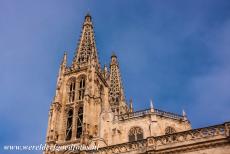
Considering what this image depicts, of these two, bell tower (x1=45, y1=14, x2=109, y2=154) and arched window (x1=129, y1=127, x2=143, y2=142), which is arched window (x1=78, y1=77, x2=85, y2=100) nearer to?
bell tower (x1=45, y1=14, x2=109, y2=154)

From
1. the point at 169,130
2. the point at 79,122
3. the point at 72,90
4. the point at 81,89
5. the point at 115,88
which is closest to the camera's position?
the point at 169,130

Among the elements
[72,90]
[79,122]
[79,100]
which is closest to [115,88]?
[72,90]

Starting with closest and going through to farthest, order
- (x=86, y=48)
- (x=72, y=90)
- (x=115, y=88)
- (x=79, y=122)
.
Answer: (x=79, y=122) → (x=72, y=90) → (x=86, y=48) → (x=115, y=88)

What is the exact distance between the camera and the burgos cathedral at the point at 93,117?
3341 centimetres

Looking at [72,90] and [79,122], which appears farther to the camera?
[72,90]

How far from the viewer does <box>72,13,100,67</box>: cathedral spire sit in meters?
49.6

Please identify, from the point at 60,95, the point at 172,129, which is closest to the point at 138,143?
the point at 172,129

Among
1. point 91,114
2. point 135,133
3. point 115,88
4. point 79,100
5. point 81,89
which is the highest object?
point 115,88

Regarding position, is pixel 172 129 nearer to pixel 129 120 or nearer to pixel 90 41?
pixel 129 120

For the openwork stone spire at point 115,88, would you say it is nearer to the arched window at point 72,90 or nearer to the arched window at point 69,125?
the arched window at point 72,90

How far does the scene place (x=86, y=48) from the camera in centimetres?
5288

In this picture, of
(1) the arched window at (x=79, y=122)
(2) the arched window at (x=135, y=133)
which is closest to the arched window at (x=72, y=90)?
(1) the arched window at (x=79, y=122)

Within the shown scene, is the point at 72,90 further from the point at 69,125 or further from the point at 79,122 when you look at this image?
the point at 79,122

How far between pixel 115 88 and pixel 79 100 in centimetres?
1768
